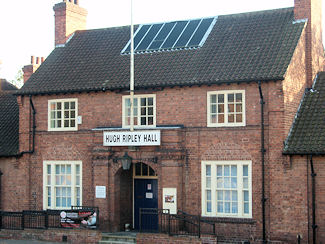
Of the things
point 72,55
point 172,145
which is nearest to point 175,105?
point 172,145

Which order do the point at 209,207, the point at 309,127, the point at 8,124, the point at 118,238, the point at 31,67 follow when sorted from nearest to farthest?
the point at 309,127, the point at 209,207, the point at 118,238, the point at 8,124, the point at 31,67

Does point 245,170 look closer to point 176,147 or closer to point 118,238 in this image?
point 176,147

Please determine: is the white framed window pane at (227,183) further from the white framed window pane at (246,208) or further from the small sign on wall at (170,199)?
the small sign on wall at (170,199)

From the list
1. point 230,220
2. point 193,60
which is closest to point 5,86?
point 193,60

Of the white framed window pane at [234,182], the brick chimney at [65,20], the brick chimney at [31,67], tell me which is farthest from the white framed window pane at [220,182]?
the brick chimney at [31,67]

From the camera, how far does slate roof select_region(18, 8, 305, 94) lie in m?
20.9

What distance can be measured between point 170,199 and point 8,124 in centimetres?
985

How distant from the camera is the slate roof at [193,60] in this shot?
68.6ft

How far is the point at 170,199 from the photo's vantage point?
21266 millimetres

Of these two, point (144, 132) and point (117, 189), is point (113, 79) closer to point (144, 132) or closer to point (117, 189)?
point (144, 132)

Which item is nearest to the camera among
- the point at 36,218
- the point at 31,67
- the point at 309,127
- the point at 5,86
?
the point at 309,127

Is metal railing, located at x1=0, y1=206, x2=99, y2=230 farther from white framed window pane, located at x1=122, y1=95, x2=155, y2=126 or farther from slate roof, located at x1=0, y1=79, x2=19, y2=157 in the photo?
white framed window pane, located at x1=122, y1=95, x2=155, y2=126

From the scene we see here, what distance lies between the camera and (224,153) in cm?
2073

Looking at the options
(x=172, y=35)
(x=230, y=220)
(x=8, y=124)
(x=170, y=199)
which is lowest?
(x=230, y=220)
